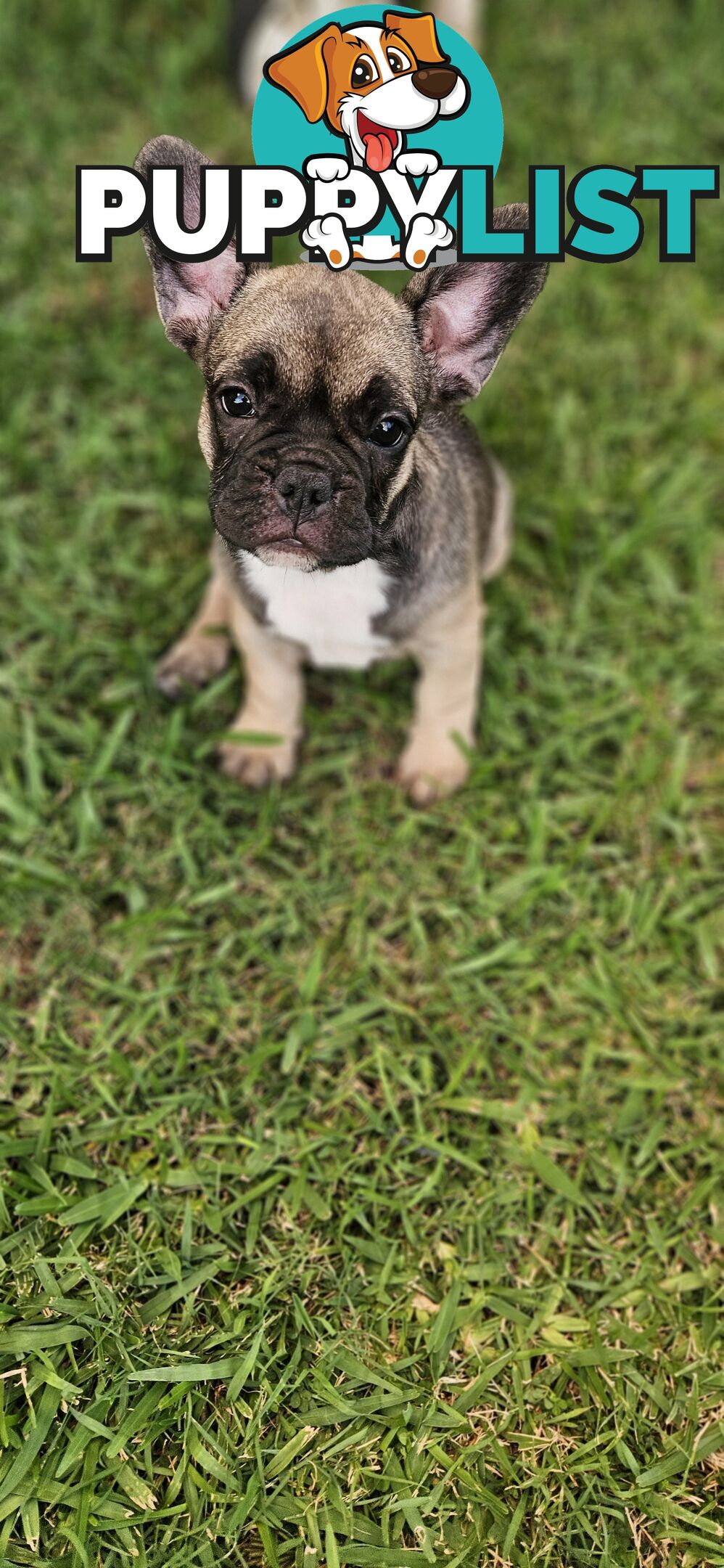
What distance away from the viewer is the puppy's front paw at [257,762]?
376 centimetres

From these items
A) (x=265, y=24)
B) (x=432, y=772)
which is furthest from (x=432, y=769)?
(x=265, y=24)

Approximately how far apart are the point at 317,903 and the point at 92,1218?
3.69ft

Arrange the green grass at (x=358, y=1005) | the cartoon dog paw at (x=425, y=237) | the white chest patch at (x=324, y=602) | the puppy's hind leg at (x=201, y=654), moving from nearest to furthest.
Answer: the cartoon dog paw at (x=425, y=237), the green grass at (x=358, y=1005), the white chest patch at (x=324, y=602), the puppy's hind leg at (x=201, y=654)

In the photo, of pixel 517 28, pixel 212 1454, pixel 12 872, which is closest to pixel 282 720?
pixel 12 872

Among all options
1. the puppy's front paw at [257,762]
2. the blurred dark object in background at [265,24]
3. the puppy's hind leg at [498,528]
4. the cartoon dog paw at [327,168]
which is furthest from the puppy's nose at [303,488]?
the blurred dark object in background at [265,24]

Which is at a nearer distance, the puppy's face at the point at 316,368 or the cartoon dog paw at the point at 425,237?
the cartoon dog paw at the point at 425,237

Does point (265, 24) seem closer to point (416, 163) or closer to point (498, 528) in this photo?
point (498, 528)

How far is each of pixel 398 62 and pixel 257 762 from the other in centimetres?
212

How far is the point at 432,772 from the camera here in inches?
149

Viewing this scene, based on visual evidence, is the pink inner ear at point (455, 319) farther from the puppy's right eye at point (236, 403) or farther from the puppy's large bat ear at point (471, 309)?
the puppy's right eye at point (236, 403)

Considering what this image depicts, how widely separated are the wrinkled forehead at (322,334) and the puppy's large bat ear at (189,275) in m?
0.07

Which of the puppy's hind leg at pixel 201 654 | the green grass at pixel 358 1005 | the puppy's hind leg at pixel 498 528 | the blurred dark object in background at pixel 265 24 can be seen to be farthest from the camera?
the blurred dark object in background at pixel 265 24

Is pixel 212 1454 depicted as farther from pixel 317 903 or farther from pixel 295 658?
pixel 295 658

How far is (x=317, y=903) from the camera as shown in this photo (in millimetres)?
3598
